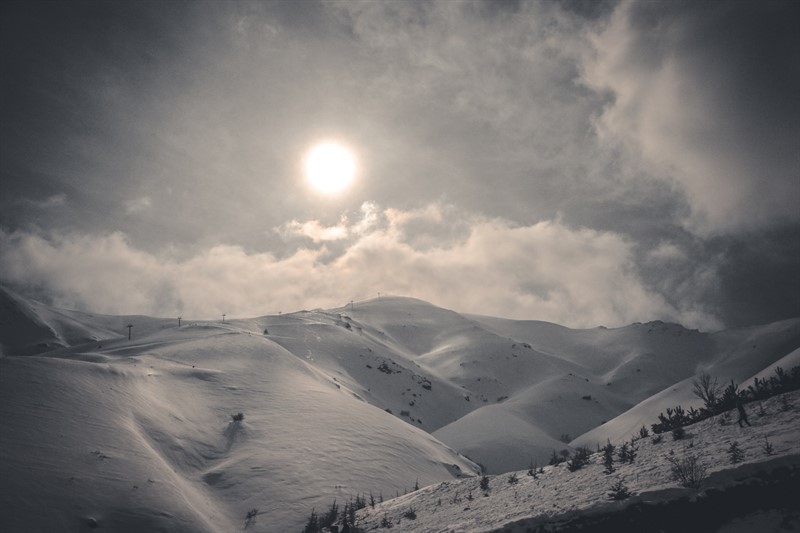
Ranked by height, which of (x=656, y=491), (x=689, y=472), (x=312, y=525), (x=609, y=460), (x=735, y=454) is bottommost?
(x=312, y=525)

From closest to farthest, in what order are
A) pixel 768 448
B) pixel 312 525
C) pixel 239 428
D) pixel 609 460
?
pixel 768 448, pixel 609 460, pixel 312 525, pixel 239 428

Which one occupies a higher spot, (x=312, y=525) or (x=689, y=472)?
(x=689, y=472)

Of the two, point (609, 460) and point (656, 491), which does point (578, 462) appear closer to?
point (609, 460)

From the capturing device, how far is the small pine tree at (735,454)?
22.5ft

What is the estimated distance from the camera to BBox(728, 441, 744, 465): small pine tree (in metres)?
6.86

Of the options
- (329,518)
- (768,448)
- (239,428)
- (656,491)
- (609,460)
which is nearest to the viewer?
(656,491)

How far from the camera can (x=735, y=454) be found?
277 inches

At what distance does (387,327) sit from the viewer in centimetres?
11294

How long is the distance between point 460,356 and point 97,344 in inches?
2737

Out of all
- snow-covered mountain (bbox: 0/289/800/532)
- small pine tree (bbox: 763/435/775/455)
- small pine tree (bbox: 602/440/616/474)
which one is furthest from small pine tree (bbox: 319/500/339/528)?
small pine tree (bbox: 763/435/775/455)

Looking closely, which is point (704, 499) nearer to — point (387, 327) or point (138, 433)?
point (138, 433)

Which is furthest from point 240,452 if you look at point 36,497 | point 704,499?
point 704,499

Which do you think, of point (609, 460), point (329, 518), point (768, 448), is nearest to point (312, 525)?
point (329, 518)

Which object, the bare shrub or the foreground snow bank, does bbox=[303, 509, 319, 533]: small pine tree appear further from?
the bare shrub
